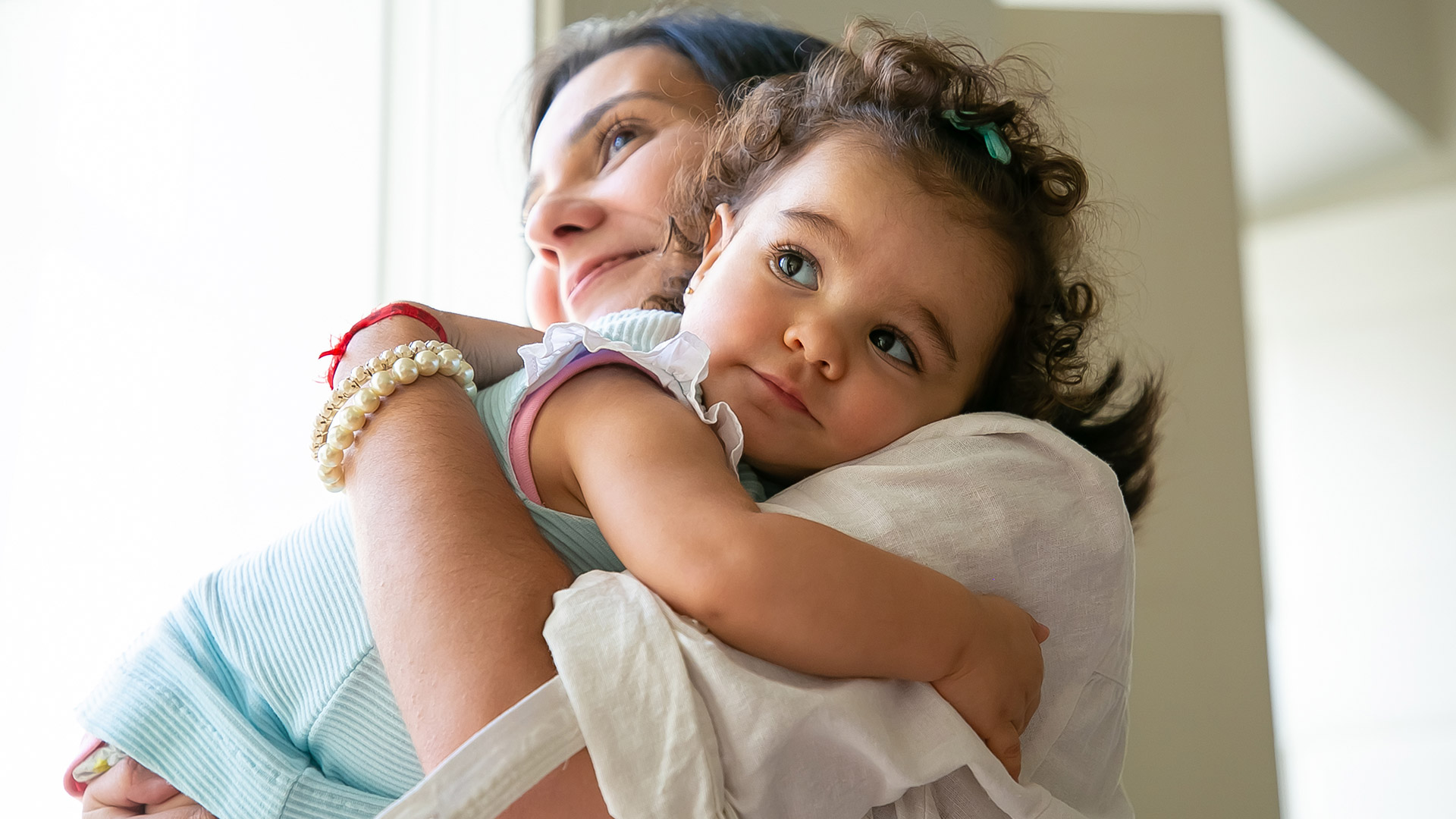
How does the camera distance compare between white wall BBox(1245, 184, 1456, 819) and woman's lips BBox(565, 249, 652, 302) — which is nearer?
woman's lips BBox(565, 249, 652, 302)

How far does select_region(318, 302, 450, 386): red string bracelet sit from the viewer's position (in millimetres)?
820

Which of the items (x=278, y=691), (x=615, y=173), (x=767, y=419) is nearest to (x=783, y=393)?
(x=767, y=419)

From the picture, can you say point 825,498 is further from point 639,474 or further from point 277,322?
point 277,322

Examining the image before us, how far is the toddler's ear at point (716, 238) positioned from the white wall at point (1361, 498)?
12.4 feet

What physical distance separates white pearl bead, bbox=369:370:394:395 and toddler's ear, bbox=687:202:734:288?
1.09ft

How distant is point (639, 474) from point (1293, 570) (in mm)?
4192

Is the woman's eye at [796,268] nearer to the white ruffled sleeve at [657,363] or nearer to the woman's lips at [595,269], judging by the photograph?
the white ruffled sleeve at [657,363]

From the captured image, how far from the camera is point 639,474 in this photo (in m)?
0.63

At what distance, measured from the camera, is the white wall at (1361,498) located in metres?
3.79

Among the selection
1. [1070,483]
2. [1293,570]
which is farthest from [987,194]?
[1293,570]

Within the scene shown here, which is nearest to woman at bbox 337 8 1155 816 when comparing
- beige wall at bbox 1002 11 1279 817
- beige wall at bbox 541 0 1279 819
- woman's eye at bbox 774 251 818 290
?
woman's eye at bbox 774 251 818 290

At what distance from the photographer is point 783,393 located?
862mm

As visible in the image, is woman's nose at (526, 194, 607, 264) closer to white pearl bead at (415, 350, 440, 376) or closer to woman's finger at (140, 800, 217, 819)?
white pearl bead at (415, 350, 440, 376)

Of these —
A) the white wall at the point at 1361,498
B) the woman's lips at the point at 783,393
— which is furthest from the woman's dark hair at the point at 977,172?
the white wall at the point at 1361,498
